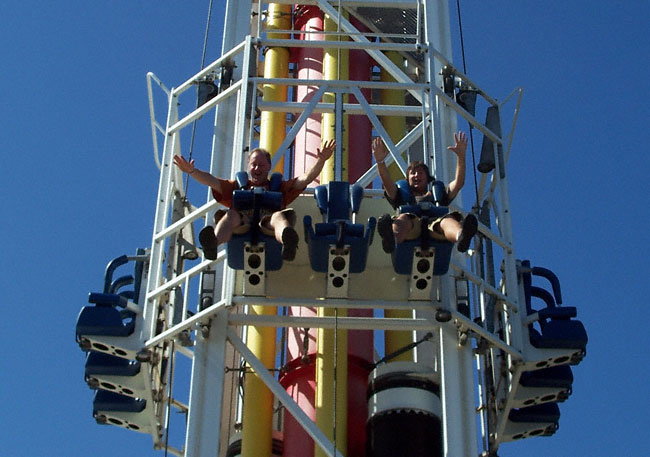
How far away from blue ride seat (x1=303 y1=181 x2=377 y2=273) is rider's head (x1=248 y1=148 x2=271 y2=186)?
0.70 metres

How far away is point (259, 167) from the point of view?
12.6 metres

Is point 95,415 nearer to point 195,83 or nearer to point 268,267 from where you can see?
point 268,267

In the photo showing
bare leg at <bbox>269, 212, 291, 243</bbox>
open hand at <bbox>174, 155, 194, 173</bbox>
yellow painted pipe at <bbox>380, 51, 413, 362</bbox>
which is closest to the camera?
bare leg at <bbox>269, 212, 291, 243</bbox>

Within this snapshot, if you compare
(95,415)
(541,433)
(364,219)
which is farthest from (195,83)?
(541,433)

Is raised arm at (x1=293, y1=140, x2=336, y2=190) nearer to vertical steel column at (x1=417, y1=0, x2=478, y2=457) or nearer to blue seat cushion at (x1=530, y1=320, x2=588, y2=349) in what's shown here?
vertical steel column at (x1=417, y1=0, x2=478, y2=457)

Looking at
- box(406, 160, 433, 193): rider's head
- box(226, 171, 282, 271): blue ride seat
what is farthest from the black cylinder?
box(226, 171, 282, 271): blue ride seat

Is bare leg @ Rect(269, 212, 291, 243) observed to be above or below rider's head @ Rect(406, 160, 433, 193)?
below

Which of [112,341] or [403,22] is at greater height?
[403,22]

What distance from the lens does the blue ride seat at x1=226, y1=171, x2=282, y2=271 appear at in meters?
11.9

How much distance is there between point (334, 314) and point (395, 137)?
3.35 m

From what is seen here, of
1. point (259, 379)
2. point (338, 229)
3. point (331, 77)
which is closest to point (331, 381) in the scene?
point (259, 379)

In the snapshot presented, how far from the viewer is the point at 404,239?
1204 centimetres

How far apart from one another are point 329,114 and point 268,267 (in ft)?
13.5

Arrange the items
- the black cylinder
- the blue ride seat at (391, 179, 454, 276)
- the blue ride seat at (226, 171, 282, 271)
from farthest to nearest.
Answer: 1. the black cylinder
2. the blue ride seat at (391, 179, 454, 276)
3. the blue ride seat at (226, 171, 282, 271)
